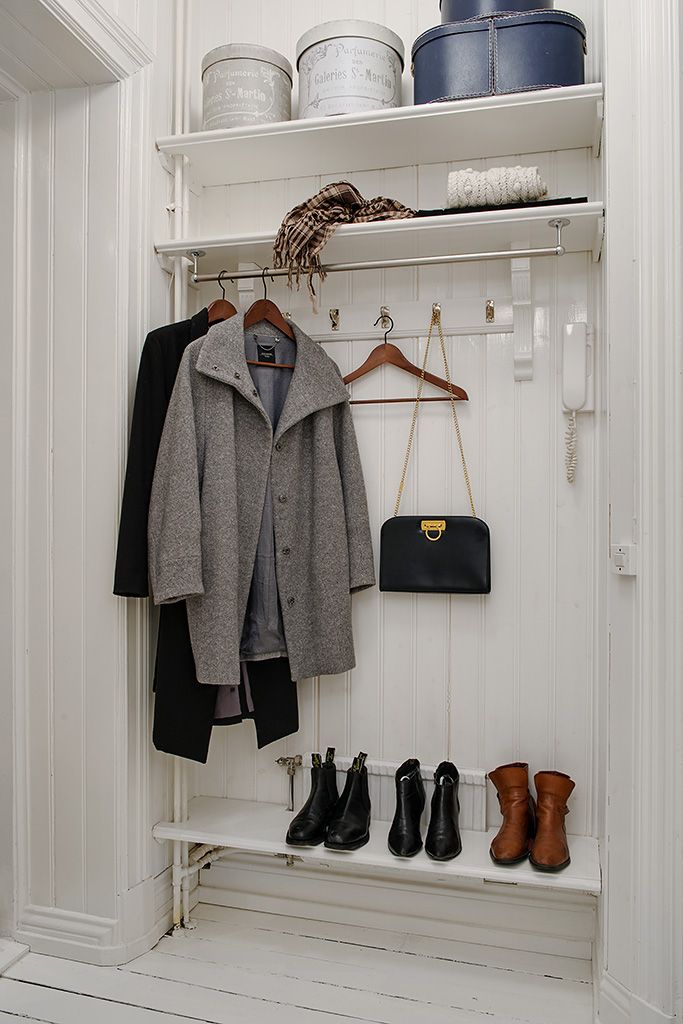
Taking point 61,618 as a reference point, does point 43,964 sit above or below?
below

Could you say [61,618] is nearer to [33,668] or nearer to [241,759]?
[33,668]

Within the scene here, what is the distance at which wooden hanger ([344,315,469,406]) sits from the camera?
2.05m

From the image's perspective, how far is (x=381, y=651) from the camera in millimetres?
2117

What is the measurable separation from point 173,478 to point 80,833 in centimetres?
92

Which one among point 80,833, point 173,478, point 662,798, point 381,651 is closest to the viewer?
point 662,798

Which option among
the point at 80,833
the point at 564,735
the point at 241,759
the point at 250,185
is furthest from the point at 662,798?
the point at 250,185

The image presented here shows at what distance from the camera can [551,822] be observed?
1.81 metres

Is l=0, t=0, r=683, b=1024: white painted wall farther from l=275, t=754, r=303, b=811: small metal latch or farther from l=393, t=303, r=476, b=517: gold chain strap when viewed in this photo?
l=275, t=754, r=303, b=811: small metal latch

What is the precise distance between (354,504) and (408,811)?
→ 0.76m

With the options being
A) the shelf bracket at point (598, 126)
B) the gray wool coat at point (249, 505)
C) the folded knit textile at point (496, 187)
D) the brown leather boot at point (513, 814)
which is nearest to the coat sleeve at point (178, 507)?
the gray wool coat at point (249, 505)

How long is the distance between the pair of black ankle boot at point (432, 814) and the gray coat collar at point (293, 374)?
Answer: 0.92 metres

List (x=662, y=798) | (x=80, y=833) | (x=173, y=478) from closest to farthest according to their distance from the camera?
(x=662, y=798), (x=173, y=478), (x=80, y=833)

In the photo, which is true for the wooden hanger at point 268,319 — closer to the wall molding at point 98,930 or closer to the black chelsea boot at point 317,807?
the black chelsea boot at point 317,807

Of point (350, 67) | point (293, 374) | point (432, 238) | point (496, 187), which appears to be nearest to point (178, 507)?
point (293, 374)
